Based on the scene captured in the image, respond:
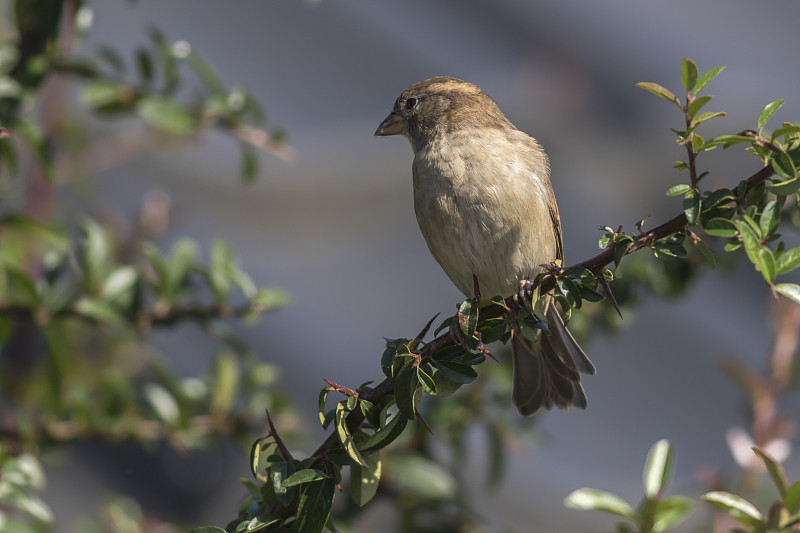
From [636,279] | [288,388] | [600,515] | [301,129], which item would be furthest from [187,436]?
[301,129]

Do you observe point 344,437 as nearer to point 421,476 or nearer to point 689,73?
point 689,73

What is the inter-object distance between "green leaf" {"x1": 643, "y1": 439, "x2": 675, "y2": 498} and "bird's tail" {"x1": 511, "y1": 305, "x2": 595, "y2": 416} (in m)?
0.75

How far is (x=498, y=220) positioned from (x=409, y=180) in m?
2.54

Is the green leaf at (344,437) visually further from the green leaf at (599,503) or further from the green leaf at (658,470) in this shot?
the green leaf at (658,470)

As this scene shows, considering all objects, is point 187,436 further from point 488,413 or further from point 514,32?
point 514,32

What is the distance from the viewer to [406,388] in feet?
4.45

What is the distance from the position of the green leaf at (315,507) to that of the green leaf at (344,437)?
6cm

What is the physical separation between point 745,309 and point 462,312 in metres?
3.49

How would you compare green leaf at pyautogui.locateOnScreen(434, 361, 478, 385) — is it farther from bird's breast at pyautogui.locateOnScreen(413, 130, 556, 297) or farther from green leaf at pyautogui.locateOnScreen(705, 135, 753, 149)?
bird's breast at pyautogui.locateOnScreen(413, 130, 556, 297)

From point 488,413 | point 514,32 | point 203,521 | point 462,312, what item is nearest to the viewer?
point 462,312

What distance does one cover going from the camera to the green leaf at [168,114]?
7.50 feet

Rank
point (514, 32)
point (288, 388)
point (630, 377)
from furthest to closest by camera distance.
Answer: point (514, 32) < point (630, 377) < point (288, 388)

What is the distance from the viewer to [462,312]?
1531 mm

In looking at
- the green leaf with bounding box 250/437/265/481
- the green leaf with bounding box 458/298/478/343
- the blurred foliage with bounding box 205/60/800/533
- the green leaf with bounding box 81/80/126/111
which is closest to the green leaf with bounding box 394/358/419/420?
the blurred foliage with bounding box 205/60/800/533
